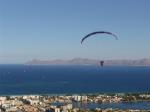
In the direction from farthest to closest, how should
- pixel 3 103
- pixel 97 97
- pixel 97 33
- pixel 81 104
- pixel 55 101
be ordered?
pixel 97 97
pixel 55 101
pixel 81 104
pixel 3 103
pixel 97 33

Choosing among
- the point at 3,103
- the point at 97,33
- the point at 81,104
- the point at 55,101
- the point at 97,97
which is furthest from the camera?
the point at 97,97

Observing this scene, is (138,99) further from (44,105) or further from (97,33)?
(97,33)

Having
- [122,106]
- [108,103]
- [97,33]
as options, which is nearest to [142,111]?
[122,106]

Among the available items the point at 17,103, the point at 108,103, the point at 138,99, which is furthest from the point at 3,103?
the point at 138,99

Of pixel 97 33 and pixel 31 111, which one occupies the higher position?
pixel 97 33

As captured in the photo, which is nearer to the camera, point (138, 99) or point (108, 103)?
point (108, 103)

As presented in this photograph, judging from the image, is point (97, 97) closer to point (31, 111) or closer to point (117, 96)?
point (117, 96)
